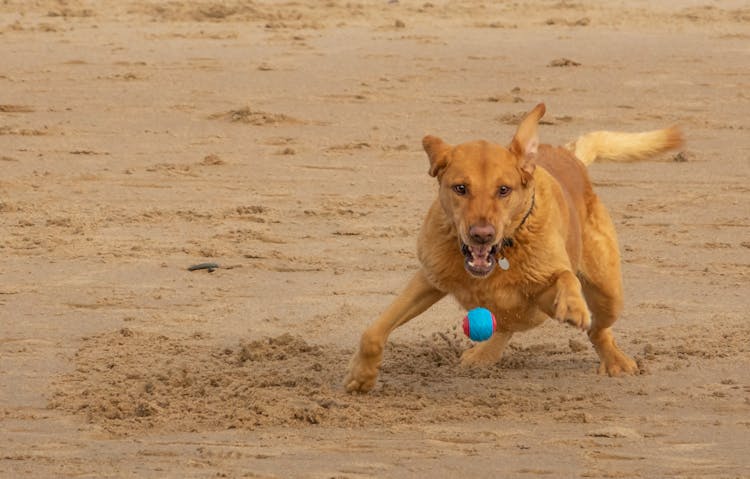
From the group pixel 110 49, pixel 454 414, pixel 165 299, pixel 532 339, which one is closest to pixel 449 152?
pixel 454 414

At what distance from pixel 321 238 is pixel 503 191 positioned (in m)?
3.35

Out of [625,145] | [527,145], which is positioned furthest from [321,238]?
[527,145]

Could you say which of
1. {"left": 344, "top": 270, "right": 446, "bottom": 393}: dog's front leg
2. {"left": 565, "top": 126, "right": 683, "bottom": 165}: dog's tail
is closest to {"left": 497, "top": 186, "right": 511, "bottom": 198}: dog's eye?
{"left": 344, "top": 270, "right": 446, "bottom": 393}: dog's front leg

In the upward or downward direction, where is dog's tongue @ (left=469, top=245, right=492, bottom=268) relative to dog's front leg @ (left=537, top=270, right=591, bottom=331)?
upward

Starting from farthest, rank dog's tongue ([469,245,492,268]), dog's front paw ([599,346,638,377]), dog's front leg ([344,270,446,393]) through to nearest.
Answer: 1. dog's front paw ([599,346,638,377])
2. dog's front leg ([344,270,446,393])
3. dog's tongue ([469,245,492,268])

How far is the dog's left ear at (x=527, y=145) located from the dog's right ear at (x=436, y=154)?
0.26 m

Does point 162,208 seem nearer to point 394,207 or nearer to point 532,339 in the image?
point 394,207

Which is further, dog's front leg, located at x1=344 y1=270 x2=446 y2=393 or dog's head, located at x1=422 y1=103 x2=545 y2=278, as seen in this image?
dog's front leg, located at x1=344 y1=270 x2=446 y2=393

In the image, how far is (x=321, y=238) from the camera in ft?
30.7

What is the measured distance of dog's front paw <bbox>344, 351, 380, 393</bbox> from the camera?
6449mm

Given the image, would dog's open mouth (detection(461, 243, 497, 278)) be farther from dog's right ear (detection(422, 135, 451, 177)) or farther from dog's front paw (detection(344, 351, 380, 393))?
dog's front paw (detection(344, 351, 380, 393))

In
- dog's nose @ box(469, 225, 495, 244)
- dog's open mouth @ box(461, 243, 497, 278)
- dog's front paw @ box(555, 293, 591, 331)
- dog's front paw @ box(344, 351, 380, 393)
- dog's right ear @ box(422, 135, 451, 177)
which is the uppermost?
dog's right ear @ box(422, 135, 451, 177)

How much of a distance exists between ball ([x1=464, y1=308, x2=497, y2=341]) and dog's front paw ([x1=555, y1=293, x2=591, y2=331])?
0.26 metres

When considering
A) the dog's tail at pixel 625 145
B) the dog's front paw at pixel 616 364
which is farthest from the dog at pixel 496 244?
the dog's tail at pixel 625 145
